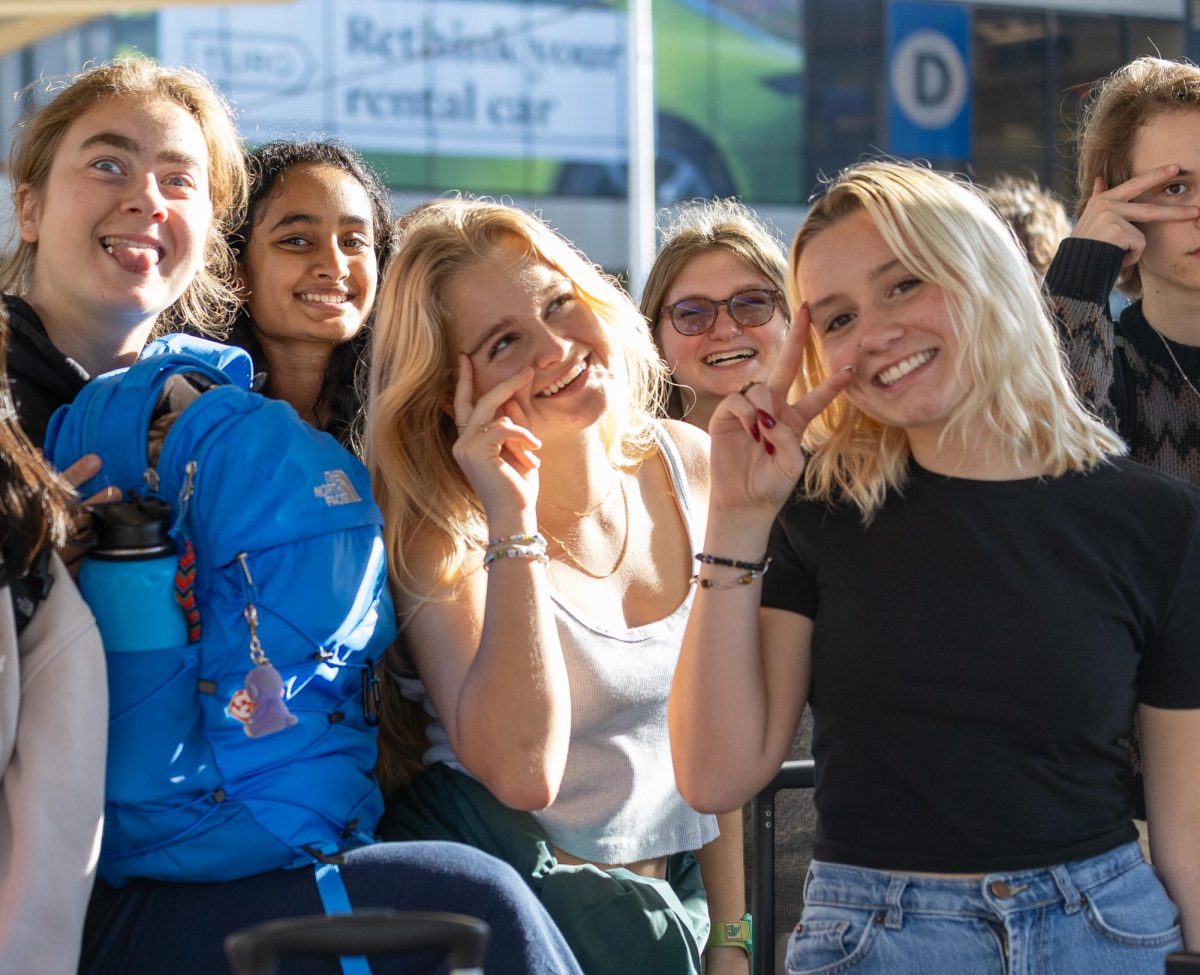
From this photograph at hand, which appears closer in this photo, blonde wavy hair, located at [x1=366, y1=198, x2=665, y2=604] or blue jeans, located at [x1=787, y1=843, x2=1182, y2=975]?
blue jeans, located at [x1=787, y1=843, x2=1182, y2=975]

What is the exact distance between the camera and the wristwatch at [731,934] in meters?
2.82

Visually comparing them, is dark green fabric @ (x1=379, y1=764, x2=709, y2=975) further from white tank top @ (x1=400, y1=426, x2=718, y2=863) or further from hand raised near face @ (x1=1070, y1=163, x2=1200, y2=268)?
hand raised near face @ (x1=1070, y1=163, x2=1200, y2=268)

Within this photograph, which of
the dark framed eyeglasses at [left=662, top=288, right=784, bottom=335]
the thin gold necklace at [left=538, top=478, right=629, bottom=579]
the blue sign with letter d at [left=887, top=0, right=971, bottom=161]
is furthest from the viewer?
the blue sign with letter d at [left=887, top=0, right=971, bottom=161]

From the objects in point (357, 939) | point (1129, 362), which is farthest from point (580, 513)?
point (357, 939)

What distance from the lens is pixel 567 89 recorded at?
80.5 feet

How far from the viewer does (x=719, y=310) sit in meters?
3.55

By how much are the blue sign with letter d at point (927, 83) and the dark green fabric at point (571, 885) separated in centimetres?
2110

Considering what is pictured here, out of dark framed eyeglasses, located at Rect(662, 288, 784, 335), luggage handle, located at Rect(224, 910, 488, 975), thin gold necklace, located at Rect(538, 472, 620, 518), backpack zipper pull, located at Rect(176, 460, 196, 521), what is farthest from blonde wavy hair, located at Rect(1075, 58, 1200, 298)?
luggage handle, located at Rect(224, 910, 488, 975)

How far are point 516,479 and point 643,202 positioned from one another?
1198 cm

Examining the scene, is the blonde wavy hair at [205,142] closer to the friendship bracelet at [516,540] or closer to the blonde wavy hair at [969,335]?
the friendship bracelet at [516,540]

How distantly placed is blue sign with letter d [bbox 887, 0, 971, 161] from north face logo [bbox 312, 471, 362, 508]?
69.7ft

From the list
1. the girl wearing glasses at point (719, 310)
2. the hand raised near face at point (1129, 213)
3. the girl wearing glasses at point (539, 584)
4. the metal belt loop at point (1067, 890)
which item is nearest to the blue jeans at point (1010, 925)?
the metal belt loop at point (1067, 890)

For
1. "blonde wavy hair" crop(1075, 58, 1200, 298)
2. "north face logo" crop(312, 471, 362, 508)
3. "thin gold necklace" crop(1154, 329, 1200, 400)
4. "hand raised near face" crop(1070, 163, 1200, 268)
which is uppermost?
"blonde wavy hair" crop(1075, 58, 1200, 298)

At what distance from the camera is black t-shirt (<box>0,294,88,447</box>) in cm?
245
